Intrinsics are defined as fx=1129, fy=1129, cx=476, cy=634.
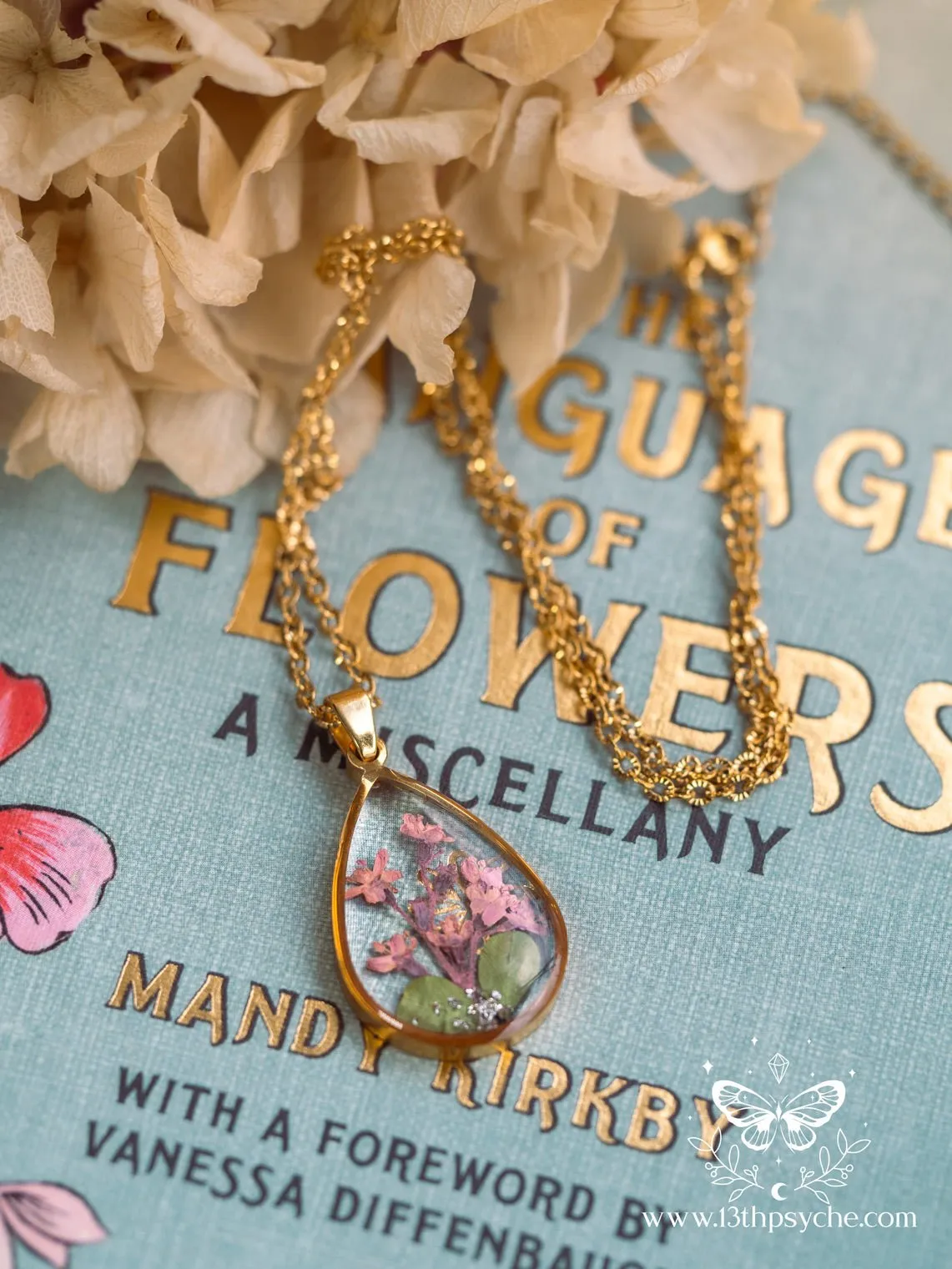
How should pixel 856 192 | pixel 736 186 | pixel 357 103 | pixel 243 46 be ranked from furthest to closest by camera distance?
pixel 856 192 → pixel 736 186 → pixel 357 103 → pixel 243 46

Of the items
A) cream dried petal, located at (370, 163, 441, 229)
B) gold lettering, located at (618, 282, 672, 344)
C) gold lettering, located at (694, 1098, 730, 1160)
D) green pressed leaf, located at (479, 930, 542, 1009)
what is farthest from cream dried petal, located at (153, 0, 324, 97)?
gold lettering, located at (694, 1098, 730, 1160)

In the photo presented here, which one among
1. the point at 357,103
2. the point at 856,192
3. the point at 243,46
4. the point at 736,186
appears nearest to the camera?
the point at 243,46

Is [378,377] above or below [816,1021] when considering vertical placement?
above

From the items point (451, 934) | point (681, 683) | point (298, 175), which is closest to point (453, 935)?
point (451, 934)

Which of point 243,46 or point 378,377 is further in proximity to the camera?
point 378,377

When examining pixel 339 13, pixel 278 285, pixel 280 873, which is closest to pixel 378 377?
pixel 278 285

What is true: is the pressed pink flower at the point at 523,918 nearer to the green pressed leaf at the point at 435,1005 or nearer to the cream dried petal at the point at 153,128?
the green pressed leaf at the point at 435,1005

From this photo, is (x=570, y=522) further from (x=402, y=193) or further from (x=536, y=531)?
(x=402, y=193)

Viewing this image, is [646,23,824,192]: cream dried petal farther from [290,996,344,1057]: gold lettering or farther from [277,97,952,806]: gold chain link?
[290,996,344,1057]: gold lettering

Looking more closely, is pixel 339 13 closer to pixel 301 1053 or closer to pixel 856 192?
pixel 856 192
